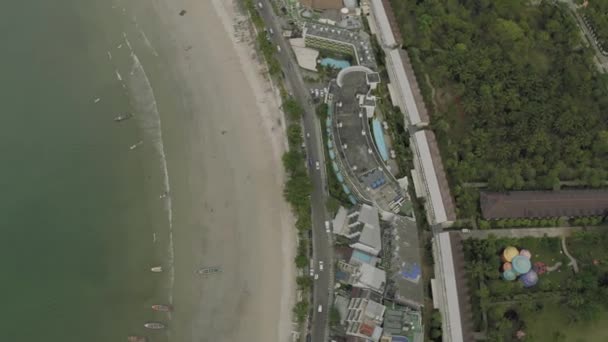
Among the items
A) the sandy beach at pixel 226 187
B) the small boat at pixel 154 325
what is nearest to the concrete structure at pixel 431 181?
the sandy beach at pixel 226 187

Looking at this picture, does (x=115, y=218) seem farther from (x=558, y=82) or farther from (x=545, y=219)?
(x=558, y=82)

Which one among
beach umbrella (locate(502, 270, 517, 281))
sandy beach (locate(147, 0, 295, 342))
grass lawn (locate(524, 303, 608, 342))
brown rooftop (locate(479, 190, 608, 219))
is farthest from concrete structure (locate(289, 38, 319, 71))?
grass lawn (locate(524, 303, 608, 342))

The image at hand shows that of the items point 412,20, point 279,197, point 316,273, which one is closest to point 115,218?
point 279,197

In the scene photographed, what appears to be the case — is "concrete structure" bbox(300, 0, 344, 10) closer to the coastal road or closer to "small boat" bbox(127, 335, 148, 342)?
the coastal road

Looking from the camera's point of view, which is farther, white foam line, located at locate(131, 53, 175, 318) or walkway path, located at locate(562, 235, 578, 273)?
white foam line, located at locate(131, 53, 175, 318)

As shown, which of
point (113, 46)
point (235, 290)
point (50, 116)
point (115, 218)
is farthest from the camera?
point (113, 46)

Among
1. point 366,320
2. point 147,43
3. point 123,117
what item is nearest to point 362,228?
point 366,320

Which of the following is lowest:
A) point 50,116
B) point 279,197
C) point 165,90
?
point 279,197
